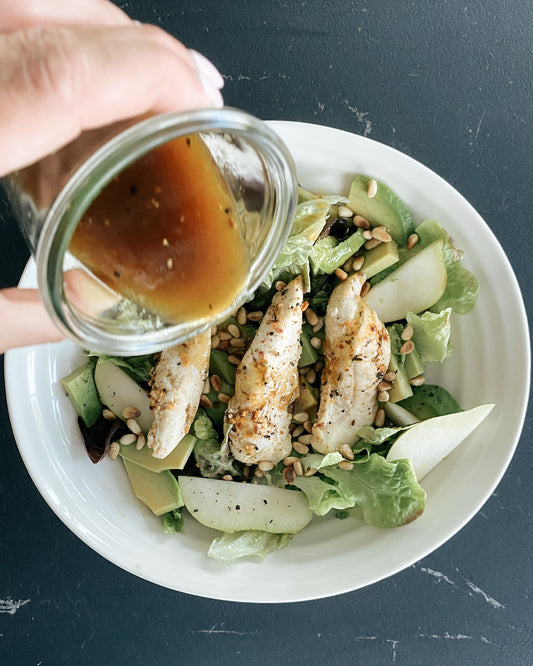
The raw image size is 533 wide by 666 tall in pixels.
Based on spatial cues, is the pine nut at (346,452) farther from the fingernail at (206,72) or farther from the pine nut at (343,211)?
the fingernail at (206,72)

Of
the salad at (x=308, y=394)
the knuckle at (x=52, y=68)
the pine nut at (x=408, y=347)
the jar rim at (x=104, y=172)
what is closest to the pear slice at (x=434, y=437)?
the salad at (x=308, y=394)

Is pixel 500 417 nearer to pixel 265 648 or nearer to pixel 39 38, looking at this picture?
pixel 265 648

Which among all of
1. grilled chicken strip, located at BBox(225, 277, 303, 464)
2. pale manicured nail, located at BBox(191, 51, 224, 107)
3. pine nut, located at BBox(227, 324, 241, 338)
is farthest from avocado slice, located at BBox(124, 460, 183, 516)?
pale manicured nail, located at BBox(191, 51, 224, 107)

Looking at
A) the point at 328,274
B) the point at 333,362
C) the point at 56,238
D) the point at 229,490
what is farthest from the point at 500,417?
the point at 56,238

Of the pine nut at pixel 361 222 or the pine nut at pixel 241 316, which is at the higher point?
the pine nut at pixel 361 222

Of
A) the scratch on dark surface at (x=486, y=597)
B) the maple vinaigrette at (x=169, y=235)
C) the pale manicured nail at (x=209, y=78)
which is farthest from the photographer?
the scratch on dark surface at (x=486, y=597)

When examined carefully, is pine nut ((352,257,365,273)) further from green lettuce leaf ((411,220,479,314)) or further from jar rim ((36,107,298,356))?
jar rim ((36,107,298,356))
